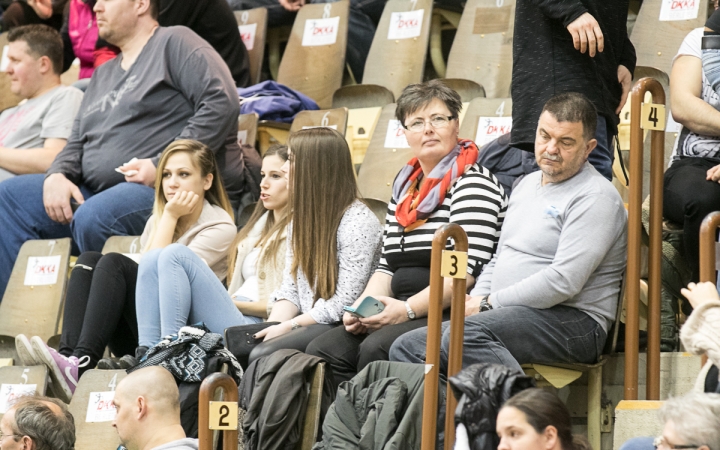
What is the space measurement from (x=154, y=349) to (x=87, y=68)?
3206mm

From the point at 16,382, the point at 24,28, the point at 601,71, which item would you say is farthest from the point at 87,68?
the point at 601,71

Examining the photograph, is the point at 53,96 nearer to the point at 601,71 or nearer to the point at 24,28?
the point at 24,28

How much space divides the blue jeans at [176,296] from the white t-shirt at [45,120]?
173cm

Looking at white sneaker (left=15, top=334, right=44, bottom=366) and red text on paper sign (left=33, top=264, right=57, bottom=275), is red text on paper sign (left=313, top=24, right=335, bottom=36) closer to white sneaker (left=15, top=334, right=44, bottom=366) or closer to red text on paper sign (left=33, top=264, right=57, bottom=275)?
red text on paper sign (left=33, top=264, right=57, bottom=275)

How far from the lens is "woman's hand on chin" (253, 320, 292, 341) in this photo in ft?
12.2

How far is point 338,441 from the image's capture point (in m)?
3.10

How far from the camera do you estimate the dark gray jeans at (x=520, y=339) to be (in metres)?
3.11

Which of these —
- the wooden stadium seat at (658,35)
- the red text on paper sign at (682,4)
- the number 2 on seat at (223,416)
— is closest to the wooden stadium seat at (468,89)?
the wooden stadium seat at (658,35)

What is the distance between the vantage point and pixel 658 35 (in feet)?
16.0

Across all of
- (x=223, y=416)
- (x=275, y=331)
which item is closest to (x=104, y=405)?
(x=275, y=331)

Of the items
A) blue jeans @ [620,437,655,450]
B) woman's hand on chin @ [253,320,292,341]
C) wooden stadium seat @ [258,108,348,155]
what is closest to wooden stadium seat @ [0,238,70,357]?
wooden stadium seat @ [258,108,348,155]

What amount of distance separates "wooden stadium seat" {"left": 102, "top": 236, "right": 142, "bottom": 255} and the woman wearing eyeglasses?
129cm

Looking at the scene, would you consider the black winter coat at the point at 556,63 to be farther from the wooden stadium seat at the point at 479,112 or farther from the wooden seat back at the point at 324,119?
the wooden seat back at the point at 324,119

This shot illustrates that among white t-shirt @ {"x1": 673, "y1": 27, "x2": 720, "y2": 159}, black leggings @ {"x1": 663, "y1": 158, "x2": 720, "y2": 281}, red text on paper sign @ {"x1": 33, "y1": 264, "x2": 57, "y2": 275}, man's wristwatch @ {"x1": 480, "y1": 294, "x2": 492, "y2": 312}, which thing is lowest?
man's wristwatch @ {"x1": 480, "y1": 294, "x2": 492, "y2": 312}
